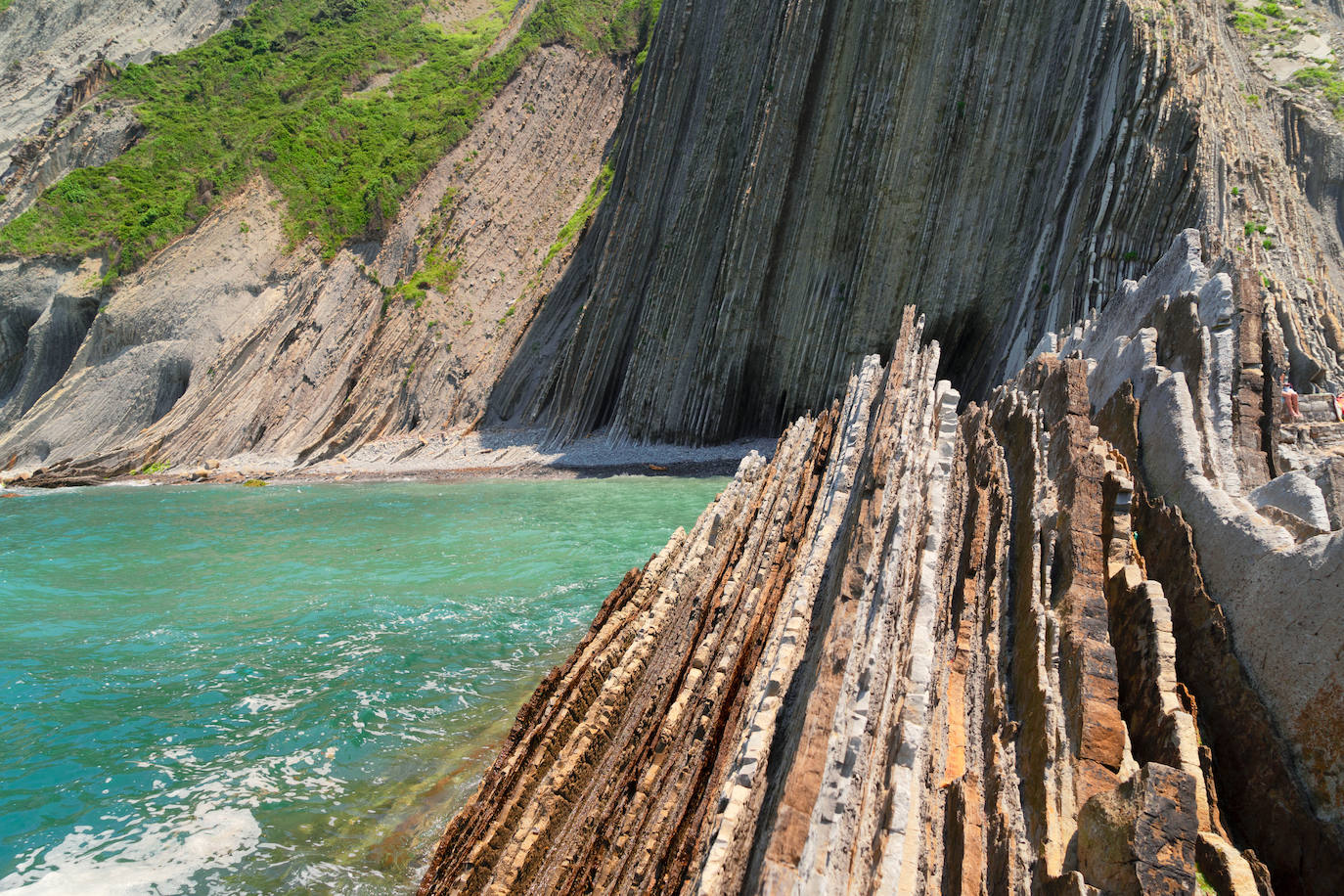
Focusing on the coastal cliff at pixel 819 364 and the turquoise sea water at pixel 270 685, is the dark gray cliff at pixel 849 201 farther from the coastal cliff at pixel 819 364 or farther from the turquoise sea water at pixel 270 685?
the turquoise sea water at pixel 270 685

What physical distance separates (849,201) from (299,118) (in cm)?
2722

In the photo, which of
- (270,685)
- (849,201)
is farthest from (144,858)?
(849,201)

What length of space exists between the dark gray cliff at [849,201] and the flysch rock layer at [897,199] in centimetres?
6

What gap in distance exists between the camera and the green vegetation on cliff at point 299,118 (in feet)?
100

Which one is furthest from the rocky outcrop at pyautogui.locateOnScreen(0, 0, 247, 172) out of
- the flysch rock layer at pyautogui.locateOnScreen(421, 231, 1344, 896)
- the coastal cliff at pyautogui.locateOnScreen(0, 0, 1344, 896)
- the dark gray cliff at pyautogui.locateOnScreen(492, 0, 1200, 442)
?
the flysch rock layer at pyautogui.locateOnScreen(421, 231, 1344, 896)

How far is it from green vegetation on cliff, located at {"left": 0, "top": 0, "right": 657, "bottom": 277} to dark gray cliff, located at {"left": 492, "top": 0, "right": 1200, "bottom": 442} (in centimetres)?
1086

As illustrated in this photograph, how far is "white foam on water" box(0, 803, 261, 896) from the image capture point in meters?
4.27

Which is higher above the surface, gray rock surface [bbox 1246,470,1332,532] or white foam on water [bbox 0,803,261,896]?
gray rock surface [bbox 1246,470,1332,532]

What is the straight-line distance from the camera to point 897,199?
18.7m

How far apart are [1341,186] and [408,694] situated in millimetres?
18213

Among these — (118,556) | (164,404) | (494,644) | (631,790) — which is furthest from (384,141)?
(631,790)

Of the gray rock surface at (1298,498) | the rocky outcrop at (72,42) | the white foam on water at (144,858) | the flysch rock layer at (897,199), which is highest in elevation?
the rocky outcrop at (72,42)

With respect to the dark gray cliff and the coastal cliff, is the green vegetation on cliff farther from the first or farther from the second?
the dark gray cliff

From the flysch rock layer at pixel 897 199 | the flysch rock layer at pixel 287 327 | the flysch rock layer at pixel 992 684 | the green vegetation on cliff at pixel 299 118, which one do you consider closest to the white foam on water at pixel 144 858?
the flysch rock layer at pixel 992 684
